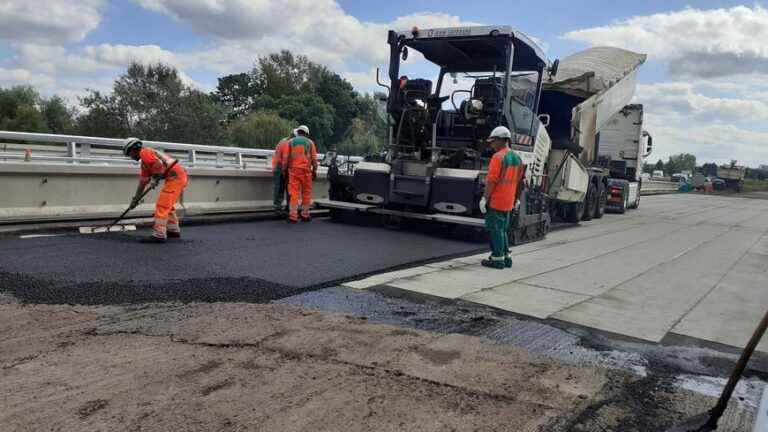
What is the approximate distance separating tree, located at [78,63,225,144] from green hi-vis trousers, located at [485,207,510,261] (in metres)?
35.8

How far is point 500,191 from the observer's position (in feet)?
21.4

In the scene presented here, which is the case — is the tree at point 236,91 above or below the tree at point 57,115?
above

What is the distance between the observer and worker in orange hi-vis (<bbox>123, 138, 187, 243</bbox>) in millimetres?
6637

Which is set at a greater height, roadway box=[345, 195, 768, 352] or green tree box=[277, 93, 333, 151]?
green tree box=[277, 93, 333, 151]

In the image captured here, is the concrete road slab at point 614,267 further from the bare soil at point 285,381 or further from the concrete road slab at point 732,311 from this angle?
the bare soil at point 285,381

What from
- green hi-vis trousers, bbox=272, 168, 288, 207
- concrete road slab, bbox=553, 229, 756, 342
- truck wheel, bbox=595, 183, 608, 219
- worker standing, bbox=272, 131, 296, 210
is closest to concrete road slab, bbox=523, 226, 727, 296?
concrete road slab, bbox=553, 229, 756, 342

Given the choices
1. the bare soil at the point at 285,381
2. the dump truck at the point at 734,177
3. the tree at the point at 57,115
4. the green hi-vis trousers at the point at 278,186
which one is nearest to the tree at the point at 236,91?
the tree at the point at 57,115

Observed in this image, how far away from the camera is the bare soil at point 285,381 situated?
8.41ft

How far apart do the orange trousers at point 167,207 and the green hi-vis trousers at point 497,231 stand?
3547mm

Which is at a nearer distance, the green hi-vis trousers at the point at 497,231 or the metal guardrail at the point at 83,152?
the green hi-vis trousers at the point at 497,231

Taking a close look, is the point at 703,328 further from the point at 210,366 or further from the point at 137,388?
the point at 137,388

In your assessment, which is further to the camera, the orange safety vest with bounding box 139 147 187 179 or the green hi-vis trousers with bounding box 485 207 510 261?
the orange safety vest with bounding box 139 147 187 179

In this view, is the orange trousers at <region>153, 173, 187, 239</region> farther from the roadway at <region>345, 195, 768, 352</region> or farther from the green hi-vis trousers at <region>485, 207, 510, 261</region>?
the green hi-vis trousers at <region>485, 207, 510, 261</region>

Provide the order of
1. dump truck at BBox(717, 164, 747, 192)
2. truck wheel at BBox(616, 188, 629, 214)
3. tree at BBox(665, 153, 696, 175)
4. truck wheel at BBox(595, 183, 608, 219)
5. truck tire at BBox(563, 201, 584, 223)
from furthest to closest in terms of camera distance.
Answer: tree at BBox(665, 153, 696, 175) → dump truck at BBox(717, 164, 747, 192) → truck wheel at BBox(616, 188, 629, 214) → truck wheel at BBox(595, 183, 608, 219) → truck tire at BBox(563, 201, 584, 223)
